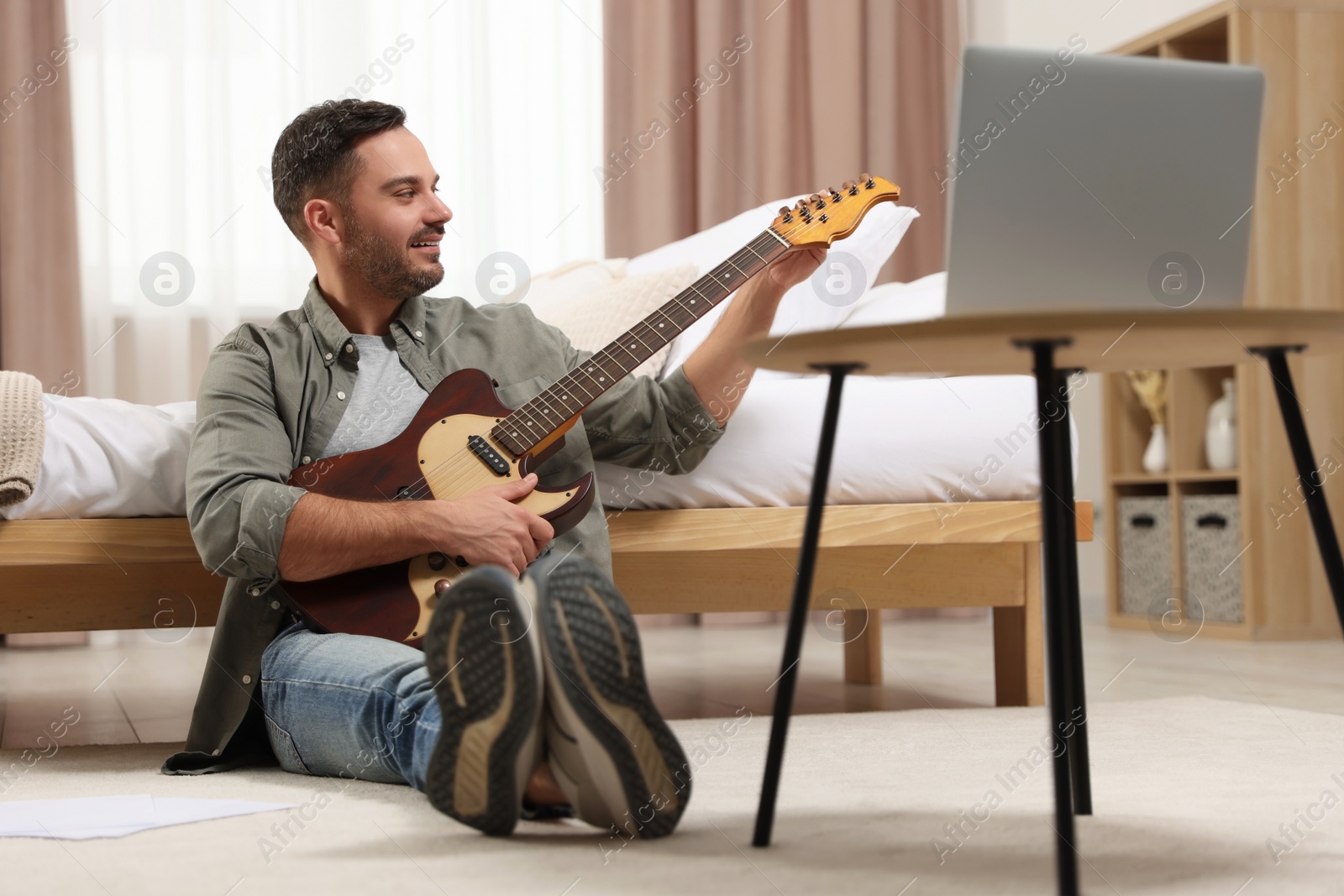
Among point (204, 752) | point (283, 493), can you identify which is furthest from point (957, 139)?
point (204, 752)

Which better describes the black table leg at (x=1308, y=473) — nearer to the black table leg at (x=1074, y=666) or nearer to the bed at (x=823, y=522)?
the black table leg at (x=1074, y=666)

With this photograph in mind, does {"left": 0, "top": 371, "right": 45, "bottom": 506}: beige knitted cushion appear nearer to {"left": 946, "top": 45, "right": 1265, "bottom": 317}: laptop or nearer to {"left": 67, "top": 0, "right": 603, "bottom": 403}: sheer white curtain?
{"left": 946, "top": 45, "right": 1265, "bottom": 317}: laptop

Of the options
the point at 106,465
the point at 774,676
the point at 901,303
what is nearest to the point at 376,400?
the point at 106,465

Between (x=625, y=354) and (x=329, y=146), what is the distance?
41 cm

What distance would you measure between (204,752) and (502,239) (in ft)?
6.96

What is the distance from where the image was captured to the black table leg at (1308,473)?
841 millimetres

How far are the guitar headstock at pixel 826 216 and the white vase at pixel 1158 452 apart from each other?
1.83 m

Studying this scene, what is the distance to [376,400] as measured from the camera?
1438 mm

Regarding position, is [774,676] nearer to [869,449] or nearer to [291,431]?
[869,449]

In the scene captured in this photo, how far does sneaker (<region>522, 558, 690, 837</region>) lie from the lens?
85 centimetres

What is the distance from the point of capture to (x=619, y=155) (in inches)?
132

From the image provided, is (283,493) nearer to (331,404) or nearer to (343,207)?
(331,404)

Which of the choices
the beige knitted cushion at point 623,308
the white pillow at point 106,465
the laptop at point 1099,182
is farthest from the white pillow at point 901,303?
the white pillow at point 106,465

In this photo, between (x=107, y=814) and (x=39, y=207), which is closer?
(x=107, y=814)
